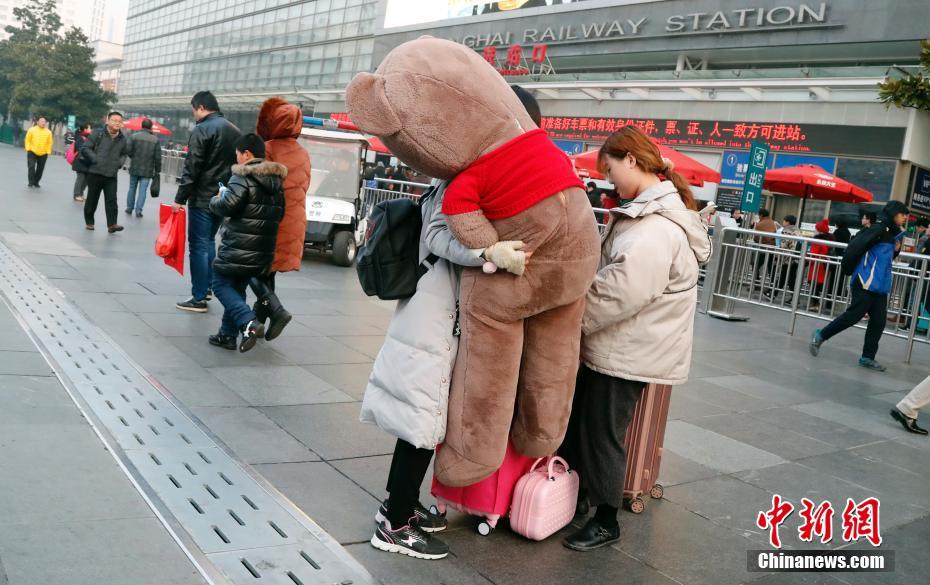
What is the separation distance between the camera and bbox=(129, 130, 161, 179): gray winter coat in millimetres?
14812

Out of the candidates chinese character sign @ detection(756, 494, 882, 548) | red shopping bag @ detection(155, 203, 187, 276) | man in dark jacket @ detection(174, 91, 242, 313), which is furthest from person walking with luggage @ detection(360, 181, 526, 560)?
man in dark jacket @ detection(174, 91, 242, 313)

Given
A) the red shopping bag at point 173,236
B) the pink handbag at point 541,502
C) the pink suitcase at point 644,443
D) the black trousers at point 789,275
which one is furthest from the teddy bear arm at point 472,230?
the black trousers at point 789,275

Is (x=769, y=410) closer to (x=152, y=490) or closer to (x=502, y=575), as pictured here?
(x=502, y=575)

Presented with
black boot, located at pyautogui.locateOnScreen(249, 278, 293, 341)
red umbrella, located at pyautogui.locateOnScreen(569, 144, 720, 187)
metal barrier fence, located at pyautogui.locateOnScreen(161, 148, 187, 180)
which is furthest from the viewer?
metal barrier fence, located at pyautogui.locateOnScreen(161, 148, 187, 180)

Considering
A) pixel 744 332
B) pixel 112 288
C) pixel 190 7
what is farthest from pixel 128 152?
pixel 190 7

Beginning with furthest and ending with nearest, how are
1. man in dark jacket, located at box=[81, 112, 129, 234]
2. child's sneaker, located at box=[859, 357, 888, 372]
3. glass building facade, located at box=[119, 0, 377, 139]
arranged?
glass building facade, located at box=[119, 0, 377, 139]
man in dark jacket, located at box=[81, 112, 129, 234]
child's sneaker, located at box=[859, 357, 888, 372]

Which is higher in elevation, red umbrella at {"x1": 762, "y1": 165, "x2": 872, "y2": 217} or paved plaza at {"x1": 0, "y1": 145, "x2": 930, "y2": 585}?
red umbrella at {"x1": 762, "y1": 165, "x2": 872, "y2": 217}

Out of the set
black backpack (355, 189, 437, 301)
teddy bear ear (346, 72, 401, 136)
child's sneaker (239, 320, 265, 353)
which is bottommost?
child's sneaker (239, 320, 265, 353)

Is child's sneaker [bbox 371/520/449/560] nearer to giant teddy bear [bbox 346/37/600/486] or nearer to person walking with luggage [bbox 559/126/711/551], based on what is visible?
giant teddy bear [bbox 346/37/600/486]

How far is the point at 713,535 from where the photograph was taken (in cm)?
388

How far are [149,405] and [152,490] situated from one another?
121 centimetres

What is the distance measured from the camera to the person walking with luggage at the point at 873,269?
28.9 ft

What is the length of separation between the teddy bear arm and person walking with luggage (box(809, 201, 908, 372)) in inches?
280

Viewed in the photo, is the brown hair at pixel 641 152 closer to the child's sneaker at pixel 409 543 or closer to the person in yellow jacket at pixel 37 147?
the child's sneaker at pixel 409 543
